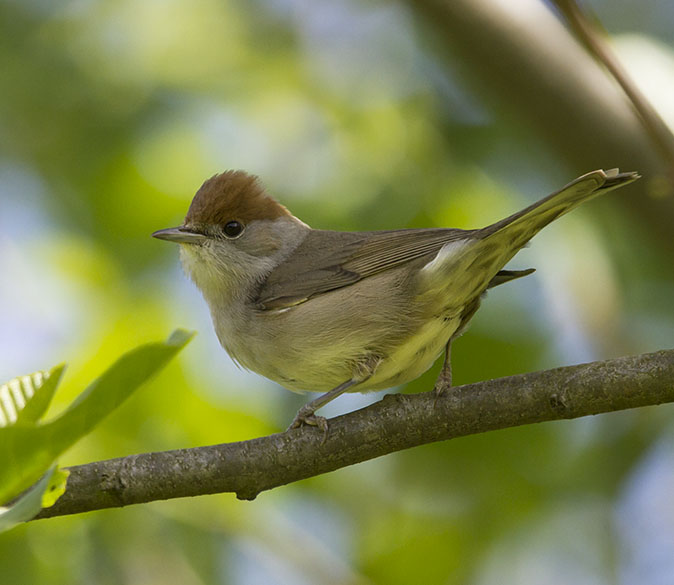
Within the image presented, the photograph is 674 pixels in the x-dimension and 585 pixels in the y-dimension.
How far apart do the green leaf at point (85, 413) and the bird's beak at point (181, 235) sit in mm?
3260

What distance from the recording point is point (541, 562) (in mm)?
4750

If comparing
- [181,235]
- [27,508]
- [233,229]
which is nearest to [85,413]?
[27,508]

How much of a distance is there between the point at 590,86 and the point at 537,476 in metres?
2.09

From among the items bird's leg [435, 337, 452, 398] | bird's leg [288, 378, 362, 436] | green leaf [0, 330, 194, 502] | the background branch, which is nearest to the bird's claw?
bird's leg [288, 378, 362, 436]

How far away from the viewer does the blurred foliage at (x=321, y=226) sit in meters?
4.34

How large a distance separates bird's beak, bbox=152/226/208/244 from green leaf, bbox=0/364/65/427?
2.85 meters

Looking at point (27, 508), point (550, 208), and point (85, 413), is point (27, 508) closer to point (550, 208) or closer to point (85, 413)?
point (85, 413)

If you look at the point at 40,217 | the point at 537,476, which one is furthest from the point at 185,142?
the point at 537,476

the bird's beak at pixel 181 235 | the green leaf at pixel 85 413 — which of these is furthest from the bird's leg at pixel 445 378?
the green leaf at pixel 85 413

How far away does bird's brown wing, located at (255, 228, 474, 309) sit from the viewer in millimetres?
4457

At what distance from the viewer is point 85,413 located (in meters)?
1.59

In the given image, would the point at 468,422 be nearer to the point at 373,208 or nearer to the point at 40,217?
the point at 373,208

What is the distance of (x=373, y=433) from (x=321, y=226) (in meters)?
2.06

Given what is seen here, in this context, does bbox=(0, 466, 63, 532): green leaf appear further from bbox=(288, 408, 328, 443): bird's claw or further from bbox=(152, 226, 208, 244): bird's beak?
bbox=(152, 226, 208, 244): bird's beak
